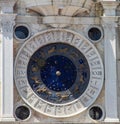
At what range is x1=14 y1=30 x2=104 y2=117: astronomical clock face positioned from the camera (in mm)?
26781

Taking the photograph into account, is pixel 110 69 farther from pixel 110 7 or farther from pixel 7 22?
pixel 7 22

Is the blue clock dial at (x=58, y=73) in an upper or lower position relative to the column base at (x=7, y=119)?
upper

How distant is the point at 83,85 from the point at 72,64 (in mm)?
645

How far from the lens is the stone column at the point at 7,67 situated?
26.5 metres

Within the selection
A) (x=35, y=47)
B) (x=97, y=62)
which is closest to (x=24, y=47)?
(x=35, y=47)

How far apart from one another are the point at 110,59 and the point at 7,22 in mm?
2960

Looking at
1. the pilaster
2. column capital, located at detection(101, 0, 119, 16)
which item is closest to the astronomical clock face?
the pilaster

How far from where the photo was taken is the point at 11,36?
87.8 ft

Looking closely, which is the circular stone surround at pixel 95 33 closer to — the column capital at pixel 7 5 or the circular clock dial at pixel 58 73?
the circular clock dial at pixel 58 73

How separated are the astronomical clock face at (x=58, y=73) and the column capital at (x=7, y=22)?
622 mm

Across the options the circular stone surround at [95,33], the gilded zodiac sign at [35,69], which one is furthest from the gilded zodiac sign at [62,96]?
the circular stone surround at [95,33]

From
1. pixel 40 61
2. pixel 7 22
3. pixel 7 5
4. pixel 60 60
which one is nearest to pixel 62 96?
pixel 60 60

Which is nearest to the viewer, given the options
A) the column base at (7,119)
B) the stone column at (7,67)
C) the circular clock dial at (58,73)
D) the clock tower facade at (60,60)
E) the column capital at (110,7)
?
the column base at (7,119)

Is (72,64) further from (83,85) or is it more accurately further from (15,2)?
(15,2)
